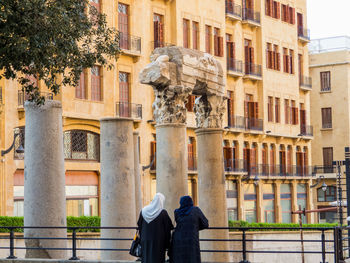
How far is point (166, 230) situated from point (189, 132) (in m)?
34.4

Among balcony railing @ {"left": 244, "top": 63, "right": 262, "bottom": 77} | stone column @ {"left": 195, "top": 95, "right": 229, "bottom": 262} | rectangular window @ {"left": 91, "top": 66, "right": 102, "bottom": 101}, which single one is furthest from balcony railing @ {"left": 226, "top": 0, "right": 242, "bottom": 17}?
stone column @ {"left": 195, "top": 95, "right": 229, "bottom": 262}

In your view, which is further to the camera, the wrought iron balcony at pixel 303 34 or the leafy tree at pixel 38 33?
the wrought iron balcony at pixel 303 34

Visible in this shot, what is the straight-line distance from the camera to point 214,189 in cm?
1986

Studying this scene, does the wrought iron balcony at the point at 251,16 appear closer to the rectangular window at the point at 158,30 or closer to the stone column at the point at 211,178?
A: the rectangular window at the point at 158,30

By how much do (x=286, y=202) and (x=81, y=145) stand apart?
21.8m

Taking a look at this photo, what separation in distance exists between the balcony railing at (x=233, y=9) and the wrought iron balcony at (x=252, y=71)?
3431mm

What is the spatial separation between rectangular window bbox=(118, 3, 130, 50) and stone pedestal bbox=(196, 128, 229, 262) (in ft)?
74.7

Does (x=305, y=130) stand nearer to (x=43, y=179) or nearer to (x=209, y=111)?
(x=209, y=111)

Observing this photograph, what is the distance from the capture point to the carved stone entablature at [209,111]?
2028 cm

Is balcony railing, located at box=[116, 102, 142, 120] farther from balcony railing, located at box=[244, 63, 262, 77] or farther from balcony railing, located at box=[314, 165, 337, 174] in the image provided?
balcony railing, located at box=[314, 165, 337, 174]

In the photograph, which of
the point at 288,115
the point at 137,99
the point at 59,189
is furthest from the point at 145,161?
the point at 59,189

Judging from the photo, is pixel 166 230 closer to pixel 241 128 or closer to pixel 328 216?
pixel 241 128

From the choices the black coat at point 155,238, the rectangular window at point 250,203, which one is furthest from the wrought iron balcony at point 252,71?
the black coat at point 155,238

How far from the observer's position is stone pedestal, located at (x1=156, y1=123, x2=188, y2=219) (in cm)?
1805
